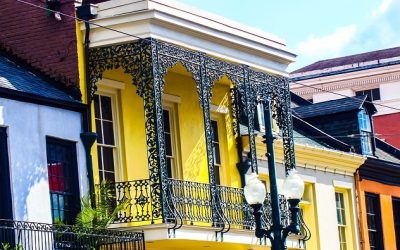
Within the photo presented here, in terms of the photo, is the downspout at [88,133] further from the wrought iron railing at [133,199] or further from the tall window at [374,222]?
the tall window at [374,222]

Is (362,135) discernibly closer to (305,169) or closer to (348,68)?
(305,169)

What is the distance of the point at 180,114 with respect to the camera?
103 feet

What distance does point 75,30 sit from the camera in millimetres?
28250

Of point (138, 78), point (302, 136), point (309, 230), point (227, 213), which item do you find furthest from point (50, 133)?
point (302, 136)

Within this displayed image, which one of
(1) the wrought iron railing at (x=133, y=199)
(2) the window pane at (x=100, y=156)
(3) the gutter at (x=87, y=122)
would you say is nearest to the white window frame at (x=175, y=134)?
(1) the wrought iron railing at (x=133, y=199)

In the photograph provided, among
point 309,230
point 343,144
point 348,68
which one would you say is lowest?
point 309,230

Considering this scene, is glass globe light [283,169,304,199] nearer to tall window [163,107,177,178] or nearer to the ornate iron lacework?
the ornate iron lacework

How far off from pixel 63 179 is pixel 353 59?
31.0m

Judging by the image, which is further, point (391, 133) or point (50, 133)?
point (391, 133)

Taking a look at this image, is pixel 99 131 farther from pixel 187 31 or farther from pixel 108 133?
pixel 187 31

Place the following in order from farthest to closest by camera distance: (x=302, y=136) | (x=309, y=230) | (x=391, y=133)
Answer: (x=391, y=133) < (x=302, y=136) < (x=309, y=230)

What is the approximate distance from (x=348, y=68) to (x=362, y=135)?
14782 millimetres

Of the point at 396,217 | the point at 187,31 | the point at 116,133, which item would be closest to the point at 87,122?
the point at 116,133

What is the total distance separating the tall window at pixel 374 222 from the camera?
3981 centimetres
